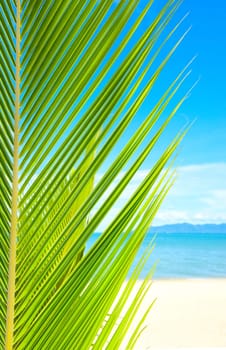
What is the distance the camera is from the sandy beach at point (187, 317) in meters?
7.92

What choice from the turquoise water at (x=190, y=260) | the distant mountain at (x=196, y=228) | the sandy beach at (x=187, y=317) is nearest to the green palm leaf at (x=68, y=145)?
the sandy beach at (x=187, y=317)

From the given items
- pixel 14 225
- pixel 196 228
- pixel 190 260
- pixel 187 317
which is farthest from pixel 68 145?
pixel 196 228

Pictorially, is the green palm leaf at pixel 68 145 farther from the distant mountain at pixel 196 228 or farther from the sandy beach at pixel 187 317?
the distant mountain at pixel 196 228

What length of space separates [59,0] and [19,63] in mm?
64

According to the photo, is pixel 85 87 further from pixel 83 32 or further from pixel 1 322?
pixel 1 322

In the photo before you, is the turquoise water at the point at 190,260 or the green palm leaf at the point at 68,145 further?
the turquoise water at the point at 190,260

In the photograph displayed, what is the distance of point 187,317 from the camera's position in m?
10.3

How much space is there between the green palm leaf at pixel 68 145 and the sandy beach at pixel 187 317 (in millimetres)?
4634

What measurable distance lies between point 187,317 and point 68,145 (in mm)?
10337

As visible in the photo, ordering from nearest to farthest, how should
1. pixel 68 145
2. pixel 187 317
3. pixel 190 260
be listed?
pixel 68 145 → pixel 187 317 → pixel 190 260

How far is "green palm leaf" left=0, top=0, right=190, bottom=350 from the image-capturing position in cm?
45

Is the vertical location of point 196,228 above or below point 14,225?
above

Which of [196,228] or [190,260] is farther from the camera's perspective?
[196,228]

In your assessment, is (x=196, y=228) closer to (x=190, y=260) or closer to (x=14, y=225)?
(x=190, y=260)
